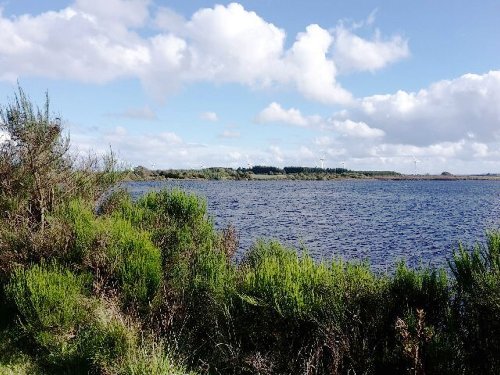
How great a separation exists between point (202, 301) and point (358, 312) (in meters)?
4.57

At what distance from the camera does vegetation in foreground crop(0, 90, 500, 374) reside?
8.77 m

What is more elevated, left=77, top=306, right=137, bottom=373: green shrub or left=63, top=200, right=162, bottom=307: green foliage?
left=63, top=200, right=162, bottom=307: green foliage

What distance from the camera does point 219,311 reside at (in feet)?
38.0

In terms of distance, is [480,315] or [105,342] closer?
[480,315]

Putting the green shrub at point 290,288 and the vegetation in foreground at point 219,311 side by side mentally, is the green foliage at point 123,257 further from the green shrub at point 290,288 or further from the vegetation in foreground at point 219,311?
the green shrub at point 290,288

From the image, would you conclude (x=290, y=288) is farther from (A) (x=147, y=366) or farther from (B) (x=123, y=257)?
(B) (x=123, y=257)

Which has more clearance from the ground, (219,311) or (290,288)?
(290,288)

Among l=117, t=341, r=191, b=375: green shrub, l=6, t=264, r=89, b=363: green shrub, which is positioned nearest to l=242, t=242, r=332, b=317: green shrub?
l=117, t=341, r=191, b=375: green shrub

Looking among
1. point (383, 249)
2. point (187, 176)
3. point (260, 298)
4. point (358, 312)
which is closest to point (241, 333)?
point (260, 298)

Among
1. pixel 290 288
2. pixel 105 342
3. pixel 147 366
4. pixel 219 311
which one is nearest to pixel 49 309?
pixel 105 342

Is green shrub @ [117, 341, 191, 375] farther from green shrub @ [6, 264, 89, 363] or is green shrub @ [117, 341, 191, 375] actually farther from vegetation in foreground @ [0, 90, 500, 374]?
green shrub @ [6, 264, 89, 363]

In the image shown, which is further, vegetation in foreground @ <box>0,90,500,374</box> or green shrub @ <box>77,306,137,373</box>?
green shrub @ <box>77,306,137,373</box>

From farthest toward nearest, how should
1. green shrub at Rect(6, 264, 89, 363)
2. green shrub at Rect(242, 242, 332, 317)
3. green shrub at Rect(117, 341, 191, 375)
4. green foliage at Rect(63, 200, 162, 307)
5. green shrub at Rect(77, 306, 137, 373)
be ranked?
green foliage at Rect(63, 200, 162, 307) → green shrub at Rect(6, 264, 89, 363) → green shrub at Rect(242, 242, 332, 317) → green shrub at Rect(77, 306, 137, 373) → green shrub at Rect(117, 341, 191, 375)

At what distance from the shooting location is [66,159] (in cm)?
1878
